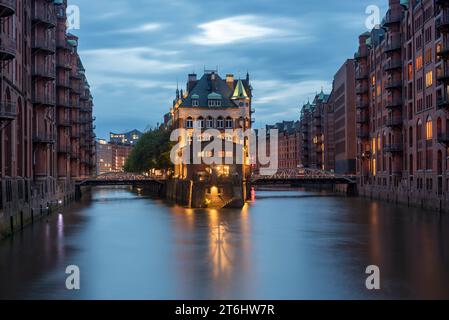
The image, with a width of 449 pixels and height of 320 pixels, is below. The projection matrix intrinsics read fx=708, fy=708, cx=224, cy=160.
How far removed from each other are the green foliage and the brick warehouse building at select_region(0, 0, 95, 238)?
87.0ft

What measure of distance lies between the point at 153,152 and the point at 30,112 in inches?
2656

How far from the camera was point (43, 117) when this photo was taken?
3255 inches

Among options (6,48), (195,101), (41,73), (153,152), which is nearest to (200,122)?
(195,101)

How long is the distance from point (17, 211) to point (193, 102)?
7238 cm

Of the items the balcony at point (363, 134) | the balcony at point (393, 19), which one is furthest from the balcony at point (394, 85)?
the balcony at point (363, 134)

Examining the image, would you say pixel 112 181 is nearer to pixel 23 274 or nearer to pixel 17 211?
pixel 17 211

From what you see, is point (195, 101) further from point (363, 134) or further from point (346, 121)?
point (346, 121)

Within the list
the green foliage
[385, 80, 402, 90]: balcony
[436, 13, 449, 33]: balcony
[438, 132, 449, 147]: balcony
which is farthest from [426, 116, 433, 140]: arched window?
the green foliage

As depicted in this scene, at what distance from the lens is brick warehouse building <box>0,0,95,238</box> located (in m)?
56.5

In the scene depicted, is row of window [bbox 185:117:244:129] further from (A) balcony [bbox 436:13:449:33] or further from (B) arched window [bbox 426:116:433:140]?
(A) balcony [bbox 436:13:449:33]

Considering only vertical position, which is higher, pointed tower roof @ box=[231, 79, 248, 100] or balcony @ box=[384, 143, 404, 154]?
pointed tower roof @ box=[231, 79, 248, 100]

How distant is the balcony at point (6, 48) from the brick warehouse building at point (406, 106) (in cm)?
4390

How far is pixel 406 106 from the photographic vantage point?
103000 millimetres
